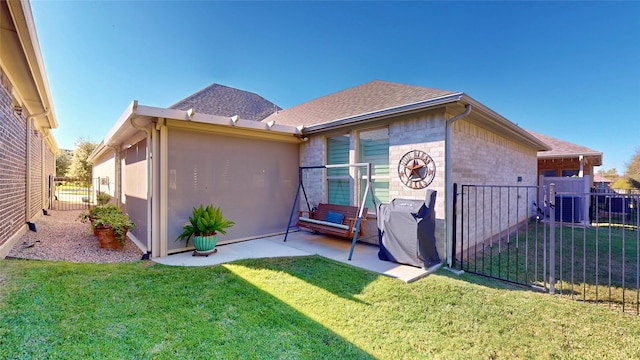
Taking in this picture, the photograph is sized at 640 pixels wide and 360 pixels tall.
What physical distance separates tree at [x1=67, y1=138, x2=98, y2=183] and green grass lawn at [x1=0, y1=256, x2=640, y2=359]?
2221 centimetres

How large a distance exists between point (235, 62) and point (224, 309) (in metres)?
9.75

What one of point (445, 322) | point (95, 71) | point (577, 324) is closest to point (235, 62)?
point (95, 71)

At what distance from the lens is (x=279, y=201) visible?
6.95 m

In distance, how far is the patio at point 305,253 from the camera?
4317mm

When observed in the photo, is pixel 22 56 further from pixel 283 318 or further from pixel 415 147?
pixel 415 147

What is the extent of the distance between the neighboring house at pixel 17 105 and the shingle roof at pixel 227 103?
102 inches

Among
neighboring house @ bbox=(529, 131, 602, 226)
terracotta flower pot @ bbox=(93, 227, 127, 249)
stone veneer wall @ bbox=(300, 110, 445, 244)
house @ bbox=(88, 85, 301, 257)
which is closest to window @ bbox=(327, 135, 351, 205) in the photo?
stone veneer wall @ bbox=(300, 110, 445, 244)

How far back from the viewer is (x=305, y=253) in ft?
17.0

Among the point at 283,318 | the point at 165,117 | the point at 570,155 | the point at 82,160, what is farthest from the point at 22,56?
the point at 82,160

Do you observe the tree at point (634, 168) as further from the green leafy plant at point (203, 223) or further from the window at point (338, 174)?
the green leafy plant at point (203, 223)

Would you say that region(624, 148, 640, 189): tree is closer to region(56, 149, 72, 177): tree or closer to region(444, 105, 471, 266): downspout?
region(444, 105, 471, 266): downspout

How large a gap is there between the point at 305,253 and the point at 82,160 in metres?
24.3

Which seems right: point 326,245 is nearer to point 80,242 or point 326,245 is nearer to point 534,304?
point 534,304

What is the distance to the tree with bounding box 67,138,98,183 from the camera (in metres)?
20.9
